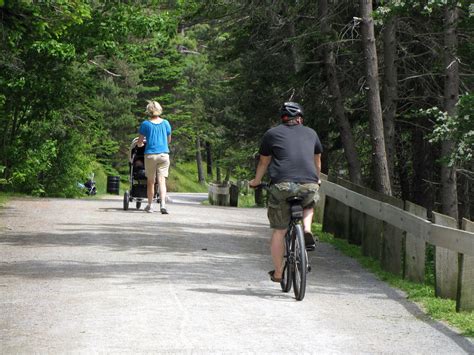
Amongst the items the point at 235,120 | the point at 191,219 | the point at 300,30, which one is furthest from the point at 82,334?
the point at 235,120

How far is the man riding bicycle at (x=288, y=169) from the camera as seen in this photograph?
1096cm

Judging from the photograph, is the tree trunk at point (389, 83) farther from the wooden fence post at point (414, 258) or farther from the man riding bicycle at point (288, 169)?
the man riding bicycle at point (288, 169)

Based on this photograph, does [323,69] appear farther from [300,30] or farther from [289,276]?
[289,276]

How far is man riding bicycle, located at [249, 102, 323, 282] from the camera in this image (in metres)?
11.0

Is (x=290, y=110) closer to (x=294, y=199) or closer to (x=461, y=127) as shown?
(x=294, y=199)

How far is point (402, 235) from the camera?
564 inches

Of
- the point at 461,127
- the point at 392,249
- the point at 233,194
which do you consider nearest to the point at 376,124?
the point at 461,127

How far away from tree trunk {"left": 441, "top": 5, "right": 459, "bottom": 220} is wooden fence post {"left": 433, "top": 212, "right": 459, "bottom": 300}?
898 centimetres

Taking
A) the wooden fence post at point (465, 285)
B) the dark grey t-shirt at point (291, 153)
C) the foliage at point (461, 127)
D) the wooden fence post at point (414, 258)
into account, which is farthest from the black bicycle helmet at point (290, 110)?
the foliage at point (461, 127)

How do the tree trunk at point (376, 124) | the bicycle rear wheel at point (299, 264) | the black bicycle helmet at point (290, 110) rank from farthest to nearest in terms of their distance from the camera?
1. the tree trunk at point (376, 124)
2. the black bicycle helmet at point (290, 110)
3. the bicycle rear wheel at point (299, 264)

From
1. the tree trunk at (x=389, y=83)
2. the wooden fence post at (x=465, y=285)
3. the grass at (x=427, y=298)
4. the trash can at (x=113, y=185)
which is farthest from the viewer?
the trash can at (x=113, y=185)

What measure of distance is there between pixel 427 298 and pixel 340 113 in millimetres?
14956

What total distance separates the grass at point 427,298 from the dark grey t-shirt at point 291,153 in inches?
66.6

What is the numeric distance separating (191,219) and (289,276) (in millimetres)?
9397
